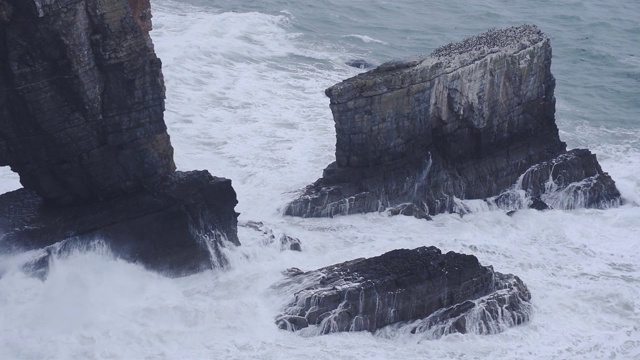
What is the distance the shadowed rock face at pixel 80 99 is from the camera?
83.6 ft

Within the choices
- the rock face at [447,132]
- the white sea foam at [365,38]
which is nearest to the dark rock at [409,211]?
the rock face at [447,132]

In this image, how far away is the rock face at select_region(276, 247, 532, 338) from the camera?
88.3 feet

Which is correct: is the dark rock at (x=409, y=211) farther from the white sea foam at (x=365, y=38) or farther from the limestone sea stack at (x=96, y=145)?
the white sea foam at (x=365, y=38)

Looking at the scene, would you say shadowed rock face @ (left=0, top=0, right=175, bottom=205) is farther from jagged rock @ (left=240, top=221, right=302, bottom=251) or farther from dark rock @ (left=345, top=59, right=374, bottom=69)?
dark rock @ (left=345, top=59, right=374, bottom=69)

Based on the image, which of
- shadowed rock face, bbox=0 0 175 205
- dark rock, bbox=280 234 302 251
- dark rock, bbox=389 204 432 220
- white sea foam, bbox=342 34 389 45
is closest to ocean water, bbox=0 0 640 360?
white sea foam, bbox=342 34 389 45

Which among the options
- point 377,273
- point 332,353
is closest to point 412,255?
point 377,273

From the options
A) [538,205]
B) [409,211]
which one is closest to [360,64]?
[538,205]

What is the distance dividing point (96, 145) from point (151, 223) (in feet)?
8.62

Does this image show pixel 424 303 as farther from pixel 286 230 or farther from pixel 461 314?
pixel 286 230

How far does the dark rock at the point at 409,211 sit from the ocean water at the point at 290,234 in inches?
14.3

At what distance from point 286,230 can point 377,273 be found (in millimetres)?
4834

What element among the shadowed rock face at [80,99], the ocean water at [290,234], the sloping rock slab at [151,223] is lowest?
the ocean water at [290,234]

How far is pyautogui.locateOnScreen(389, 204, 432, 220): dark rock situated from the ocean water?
1.19 ft

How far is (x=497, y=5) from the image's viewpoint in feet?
211
